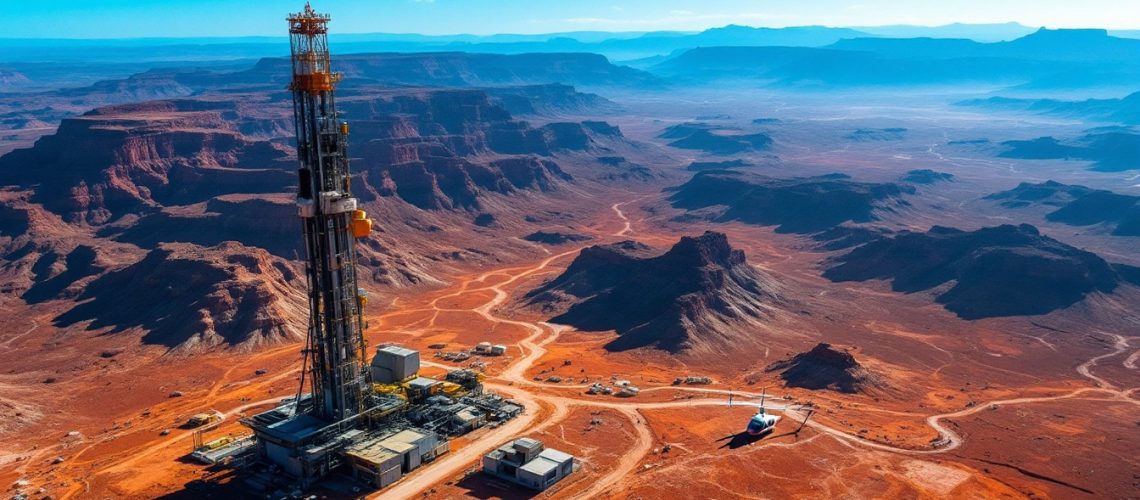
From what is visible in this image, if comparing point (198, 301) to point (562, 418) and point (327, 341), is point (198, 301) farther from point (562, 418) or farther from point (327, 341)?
point (562, 418)

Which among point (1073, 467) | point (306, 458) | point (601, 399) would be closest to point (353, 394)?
point (306, 458)

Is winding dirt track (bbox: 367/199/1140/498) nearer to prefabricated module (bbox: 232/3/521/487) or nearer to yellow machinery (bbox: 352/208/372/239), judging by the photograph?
prefabricated module (bbox: 232/3/521/487)

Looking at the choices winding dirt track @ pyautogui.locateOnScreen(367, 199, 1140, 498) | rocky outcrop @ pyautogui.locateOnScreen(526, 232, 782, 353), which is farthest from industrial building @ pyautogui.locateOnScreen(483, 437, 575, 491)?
rocky outcrop @ pyautogui.locateOnScreen(526, 232, 782, 353)

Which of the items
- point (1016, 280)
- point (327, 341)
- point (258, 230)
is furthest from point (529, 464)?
point (1016, 280)

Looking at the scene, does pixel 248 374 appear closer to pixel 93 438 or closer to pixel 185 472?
pixel 93 438

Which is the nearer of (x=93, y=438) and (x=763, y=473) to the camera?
(x=763, y=473)

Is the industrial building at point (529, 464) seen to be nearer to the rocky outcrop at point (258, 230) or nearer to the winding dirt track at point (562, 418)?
the winding dirt track at point (562, 418)
